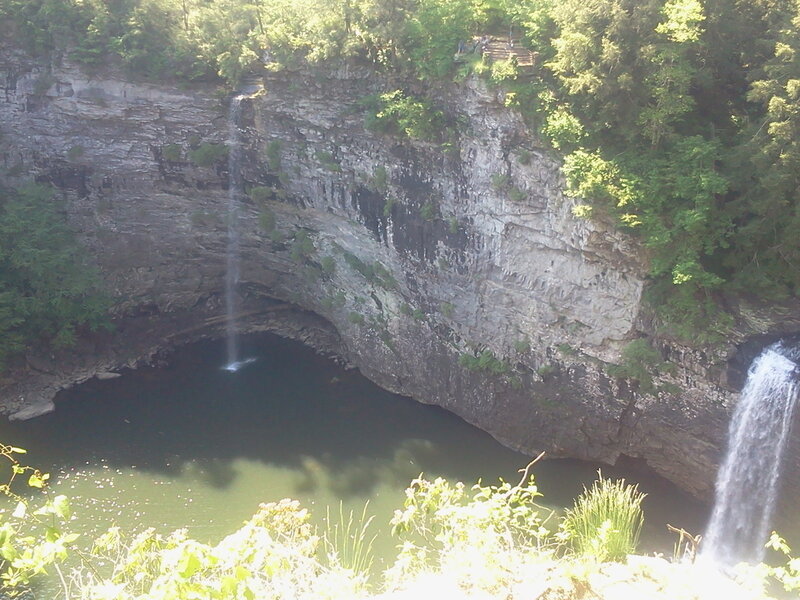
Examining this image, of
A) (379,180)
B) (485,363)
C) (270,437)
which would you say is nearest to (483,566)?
(485,363)

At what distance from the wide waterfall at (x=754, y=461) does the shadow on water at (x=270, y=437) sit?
79 cm

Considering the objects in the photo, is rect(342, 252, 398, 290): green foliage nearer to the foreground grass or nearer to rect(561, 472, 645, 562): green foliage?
the foreground grass

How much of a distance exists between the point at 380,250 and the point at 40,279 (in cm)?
906

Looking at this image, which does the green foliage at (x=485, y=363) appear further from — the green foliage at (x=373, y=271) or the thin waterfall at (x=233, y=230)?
the thin waterfall at (x=233, y=230)

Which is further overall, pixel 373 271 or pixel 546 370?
pixel 373 271

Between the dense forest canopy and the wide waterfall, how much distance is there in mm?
1221

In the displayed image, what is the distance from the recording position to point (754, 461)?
12.2 m

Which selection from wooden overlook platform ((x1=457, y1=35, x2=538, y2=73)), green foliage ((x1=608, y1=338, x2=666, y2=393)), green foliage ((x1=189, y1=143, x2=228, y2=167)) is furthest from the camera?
green foliage ((x1=189, y1=143, x2=228, y2=167))

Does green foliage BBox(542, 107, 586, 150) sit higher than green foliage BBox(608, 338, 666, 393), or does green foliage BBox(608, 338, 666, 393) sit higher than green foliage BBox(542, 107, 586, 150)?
green foliage BBox(542, 107, 586, 150)

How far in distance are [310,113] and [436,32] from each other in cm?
414

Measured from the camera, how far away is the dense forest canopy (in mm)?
11391

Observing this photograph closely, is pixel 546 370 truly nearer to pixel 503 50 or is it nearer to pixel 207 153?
pixel 503 50

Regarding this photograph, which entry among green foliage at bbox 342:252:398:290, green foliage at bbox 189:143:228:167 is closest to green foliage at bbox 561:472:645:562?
green foliage at bbox 342:252:398:290

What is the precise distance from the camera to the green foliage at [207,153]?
18.5 metres
